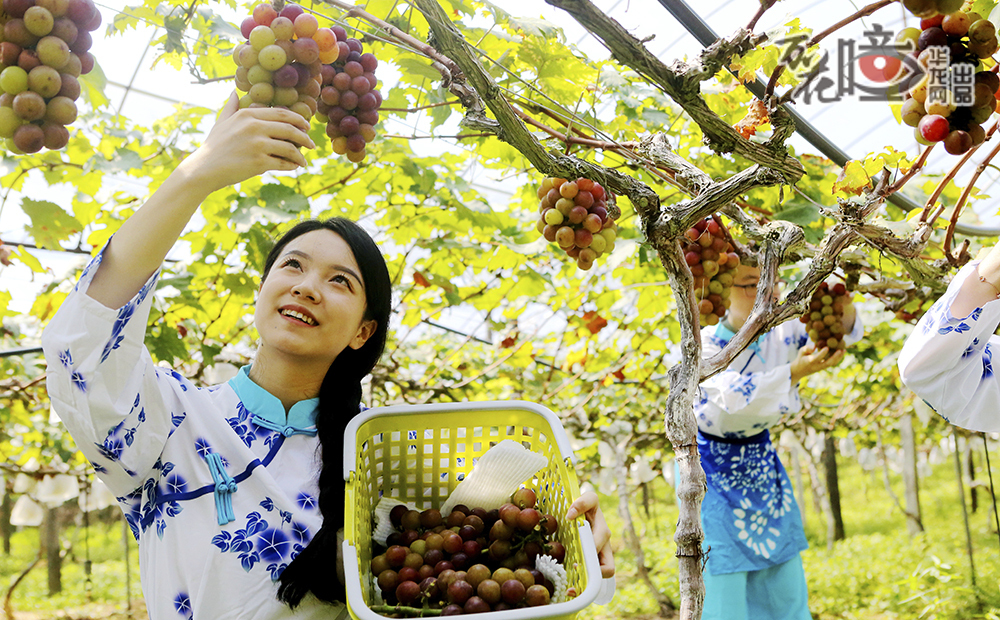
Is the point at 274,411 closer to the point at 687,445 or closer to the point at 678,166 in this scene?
the point at 687,445

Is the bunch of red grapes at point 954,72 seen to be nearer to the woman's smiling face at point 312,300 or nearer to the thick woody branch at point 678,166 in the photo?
the thick woody branch at point 678,166

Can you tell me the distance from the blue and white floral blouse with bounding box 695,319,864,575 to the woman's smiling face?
1501 mm

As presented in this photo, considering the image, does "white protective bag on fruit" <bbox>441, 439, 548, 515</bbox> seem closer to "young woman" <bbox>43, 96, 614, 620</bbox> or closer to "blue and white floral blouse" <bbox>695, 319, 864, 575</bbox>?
"young woman" <bbox>43, 96, 614, 620</bbox>

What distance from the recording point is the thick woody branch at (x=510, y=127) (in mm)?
974

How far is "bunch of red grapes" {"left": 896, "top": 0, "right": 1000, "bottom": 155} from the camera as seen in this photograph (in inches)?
41.4

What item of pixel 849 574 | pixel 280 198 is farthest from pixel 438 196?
pixel 849 574

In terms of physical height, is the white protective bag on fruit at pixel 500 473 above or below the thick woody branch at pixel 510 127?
below

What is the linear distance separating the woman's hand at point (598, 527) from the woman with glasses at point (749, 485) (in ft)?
4.57

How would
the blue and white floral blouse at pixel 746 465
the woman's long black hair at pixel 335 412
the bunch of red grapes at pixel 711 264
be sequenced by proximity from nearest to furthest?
the woman's long black hair at pixel 335 412 < the bunch of red grapes at pixel 711 264 < the blue and white floral blouse at pixel 746 465

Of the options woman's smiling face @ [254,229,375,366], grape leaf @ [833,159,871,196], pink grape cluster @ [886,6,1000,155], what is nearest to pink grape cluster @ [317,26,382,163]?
woman's smiling face @ [254,229,375,366]

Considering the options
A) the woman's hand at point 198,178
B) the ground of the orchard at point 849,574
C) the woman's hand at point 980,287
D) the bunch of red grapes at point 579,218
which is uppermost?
the bunch of red grapes at point 579,218

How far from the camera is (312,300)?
1270 mm

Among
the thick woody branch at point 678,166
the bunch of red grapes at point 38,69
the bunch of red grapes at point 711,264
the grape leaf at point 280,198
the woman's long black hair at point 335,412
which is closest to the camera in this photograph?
the bunch of red grapes at point 38,69

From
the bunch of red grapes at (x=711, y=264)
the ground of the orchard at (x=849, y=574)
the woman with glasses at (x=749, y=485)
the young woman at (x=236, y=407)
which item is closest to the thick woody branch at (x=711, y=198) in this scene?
the young woman at (x=236, y=407)
